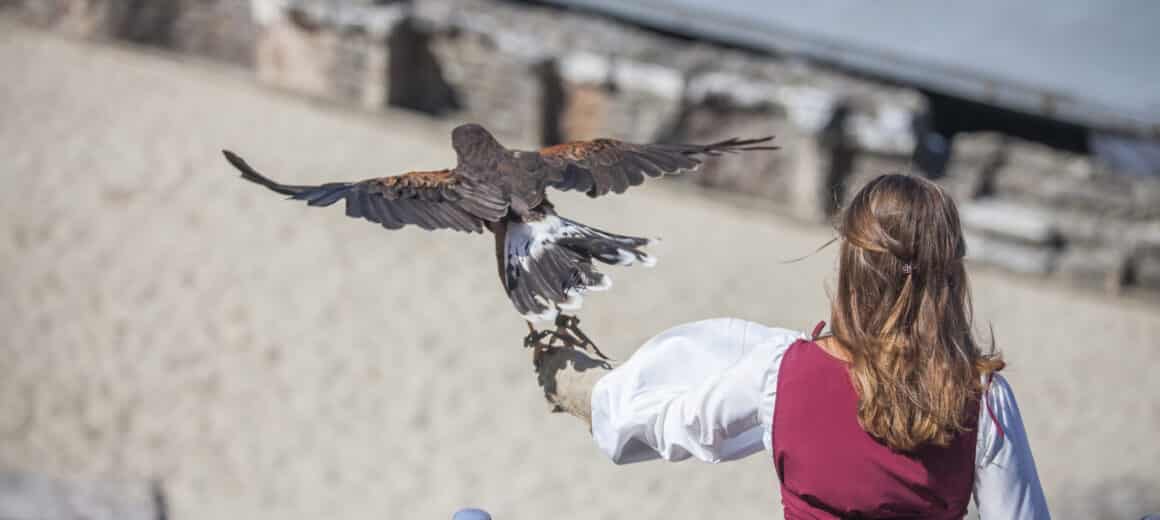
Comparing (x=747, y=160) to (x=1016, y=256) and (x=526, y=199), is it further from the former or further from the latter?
(x=526, y=199)

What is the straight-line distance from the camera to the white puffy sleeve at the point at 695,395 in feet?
5.49

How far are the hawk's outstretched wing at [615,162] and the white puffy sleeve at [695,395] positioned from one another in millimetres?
728

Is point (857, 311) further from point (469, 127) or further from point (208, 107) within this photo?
point (208, 107)

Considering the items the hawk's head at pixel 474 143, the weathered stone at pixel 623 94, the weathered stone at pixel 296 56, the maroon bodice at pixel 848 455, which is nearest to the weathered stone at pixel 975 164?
the weathered stone at pixel 623 94

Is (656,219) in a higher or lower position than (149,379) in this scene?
higher

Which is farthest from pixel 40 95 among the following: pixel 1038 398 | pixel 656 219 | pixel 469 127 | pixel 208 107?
pixel 1038 398

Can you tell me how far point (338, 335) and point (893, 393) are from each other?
179 inches

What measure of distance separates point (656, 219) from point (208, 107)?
325 cm

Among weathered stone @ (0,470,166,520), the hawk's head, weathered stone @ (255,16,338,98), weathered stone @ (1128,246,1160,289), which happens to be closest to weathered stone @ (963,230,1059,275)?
weathered stone @ (1128,246,1160,289)

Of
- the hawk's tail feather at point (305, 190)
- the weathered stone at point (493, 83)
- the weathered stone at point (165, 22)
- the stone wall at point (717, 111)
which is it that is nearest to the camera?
the hawk's tail feather at point (305, 190)

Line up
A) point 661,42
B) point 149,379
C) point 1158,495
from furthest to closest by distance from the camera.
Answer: point 661,42
point 149,379
point 1158,495

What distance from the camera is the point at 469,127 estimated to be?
2.69 metres

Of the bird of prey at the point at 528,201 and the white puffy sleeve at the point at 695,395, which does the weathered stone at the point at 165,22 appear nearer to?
the bird of prey at the point at 528,201

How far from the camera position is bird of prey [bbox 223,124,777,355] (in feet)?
7.23
